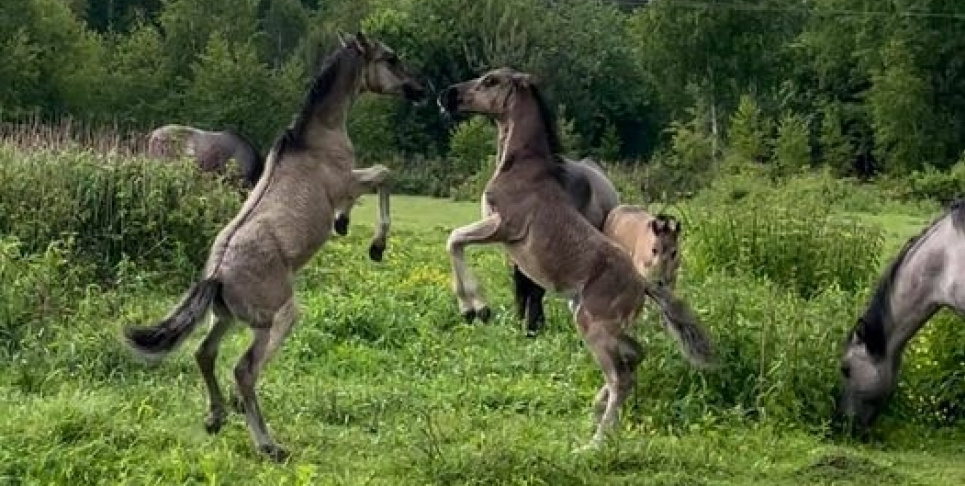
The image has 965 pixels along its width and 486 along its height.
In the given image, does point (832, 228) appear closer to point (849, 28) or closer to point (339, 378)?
point (339, 378)

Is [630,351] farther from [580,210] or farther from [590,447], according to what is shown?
[580,210]

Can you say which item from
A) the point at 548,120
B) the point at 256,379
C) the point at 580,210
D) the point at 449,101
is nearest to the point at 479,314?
the point at 256,379

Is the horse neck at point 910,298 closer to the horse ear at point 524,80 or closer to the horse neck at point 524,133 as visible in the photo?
the horse neck at point 524,133

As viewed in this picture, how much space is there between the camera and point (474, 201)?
3566 centimetres

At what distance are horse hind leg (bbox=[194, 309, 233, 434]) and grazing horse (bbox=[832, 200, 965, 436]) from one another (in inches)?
150

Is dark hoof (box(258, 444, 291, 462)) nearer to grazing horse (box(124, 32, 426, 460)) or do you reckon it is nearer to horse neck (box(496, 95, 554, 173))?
grazing horse (box(124, 32, 426, 460))

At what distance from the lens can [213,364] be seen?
27.5 feet

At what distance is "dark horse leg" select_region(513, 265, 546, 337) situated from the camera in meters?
12.9

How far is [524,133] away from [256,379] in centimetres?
250

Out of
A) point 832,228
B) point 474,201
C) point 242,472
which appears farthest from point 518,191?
point 474,201

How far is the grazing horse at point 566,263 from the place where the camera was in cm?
870

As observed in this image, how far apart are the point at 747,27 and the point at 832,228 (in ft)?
130

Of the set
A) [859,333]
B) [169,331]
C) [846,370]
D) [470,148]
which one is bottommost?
[470,148]

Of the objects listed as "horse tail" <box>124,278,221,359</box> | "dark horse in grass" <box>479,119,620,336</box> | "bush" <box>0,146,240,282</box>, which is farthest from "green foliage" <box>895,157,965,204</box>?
"horse tail" <box>124,278,221,359</box>
